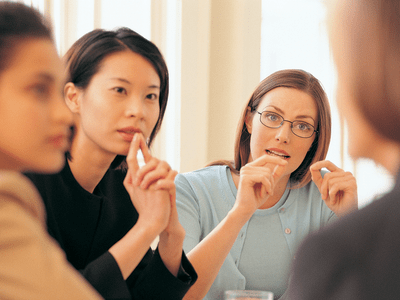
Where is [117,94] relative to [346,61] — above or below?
below

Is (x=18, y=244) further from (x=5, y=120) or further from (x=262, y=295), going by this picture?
(x=262, y=295)

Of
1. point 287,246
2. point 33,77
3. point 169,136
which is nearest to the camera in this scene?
point 33,77

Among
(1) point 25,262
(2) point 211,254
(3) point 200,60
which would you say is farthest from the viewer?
(3) point 200,60

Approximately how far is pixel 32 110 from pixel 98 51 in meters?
0.58

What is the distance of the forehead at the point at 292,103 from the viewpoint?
167 cm

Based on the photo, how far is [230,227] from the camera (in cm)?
135

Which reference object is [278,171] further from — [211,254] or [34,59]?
[34,59]

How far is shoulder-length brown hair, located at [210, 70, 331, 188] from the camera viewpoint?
67.4 inches

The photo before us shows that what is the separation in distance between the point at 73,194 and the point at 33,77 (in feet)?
1.93

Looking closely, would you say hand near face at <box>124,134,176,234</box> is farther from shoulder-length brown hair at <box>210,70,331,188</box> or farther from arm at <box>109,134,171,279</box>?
shoulder-length brown hair at <box>210,70,331,188</box>

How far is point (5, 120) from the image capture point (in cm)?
55

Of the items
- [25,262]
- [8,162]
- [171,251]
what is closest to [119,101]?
[171,251]

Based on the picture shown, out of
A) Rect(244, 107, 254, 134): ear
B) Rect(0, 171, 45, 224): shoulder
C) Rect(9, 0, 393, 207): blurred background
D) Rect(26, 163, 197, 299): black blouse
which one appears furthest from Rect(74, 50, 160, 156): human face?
Rect(9, 0, 393, 207): blurred background

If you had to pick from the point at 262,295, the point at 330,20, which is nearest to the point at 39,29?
the point at 330,20
